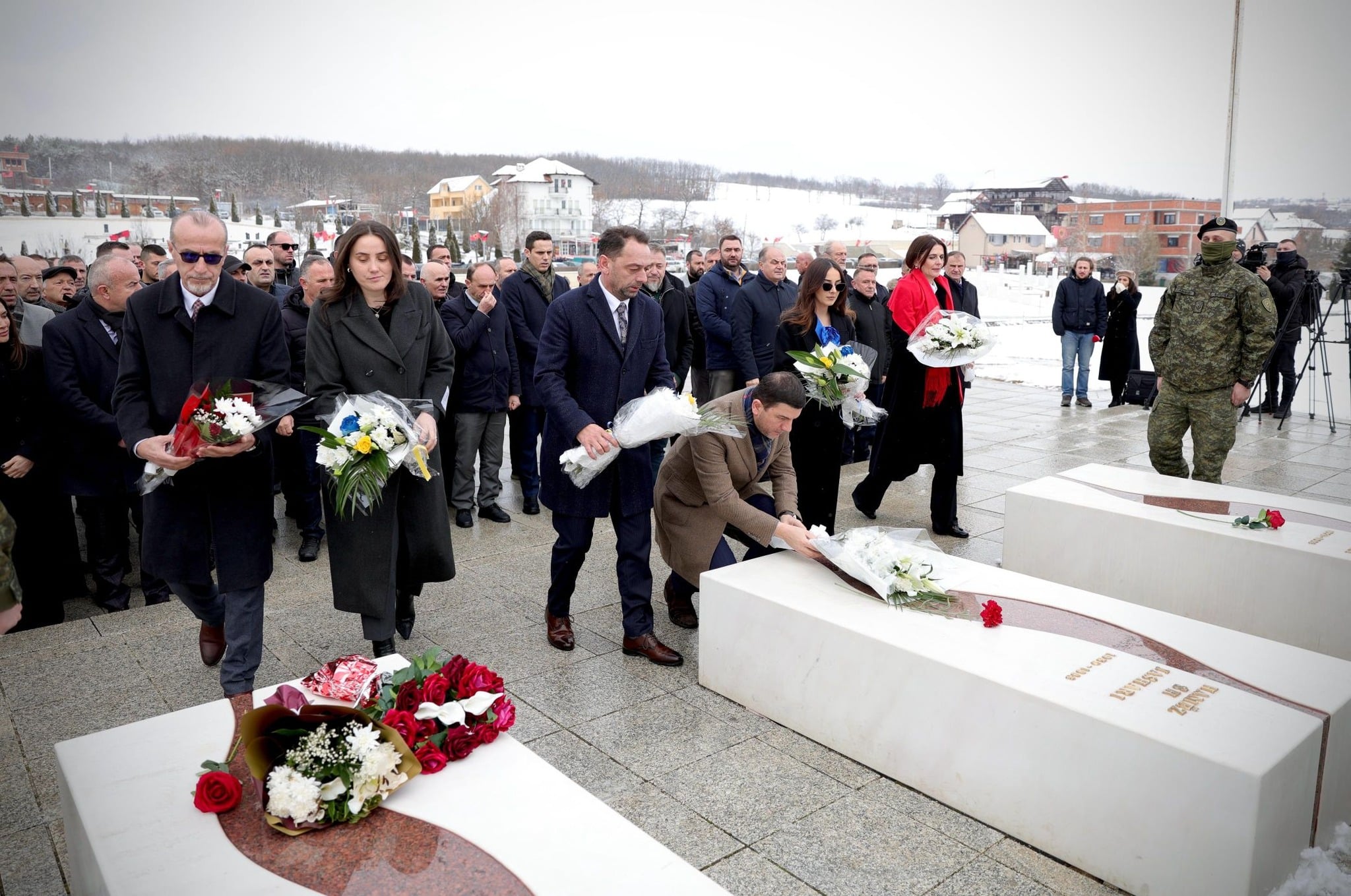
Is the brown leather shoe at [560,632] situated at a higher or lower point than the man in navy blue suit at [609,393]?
lower

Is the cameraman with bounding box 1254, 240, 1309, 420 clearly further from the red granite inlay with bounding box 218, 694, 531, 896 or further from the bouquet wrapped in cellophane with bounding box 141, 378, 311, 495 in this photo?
the red granite inlay with bounding box 218, 694, 531, 896

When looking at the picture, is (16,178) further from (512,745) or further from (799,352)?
(512,745)

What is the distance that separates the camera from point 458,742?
2.70 meters

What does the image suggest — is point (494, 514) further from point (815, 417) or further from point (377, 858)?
point (377, 858)

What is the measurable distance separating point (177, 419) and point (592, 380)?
6.02 feet

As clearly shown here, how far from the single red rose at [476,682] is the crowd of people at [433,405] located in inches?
43.4

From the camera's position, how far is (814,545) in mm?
4195

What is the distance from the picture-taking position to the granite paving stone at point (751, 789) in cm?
328

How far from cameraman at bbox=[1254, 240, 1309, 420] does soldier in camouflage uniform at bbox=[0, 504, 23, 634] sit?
12.2 metres

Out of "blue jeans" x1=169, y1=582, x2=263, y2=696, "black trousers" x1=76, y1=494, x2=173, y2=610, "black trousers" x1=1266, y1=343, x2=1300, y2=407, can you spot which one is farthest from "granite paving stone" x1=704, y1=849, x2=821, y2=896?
"black trousers" x1=1266, y1=343, x2=1300, y2=407

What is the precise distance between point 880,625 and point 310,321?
2.79 m

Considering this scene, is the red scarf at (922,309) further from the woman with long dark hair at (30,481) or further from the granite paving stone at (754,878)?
the woman with long dark hair at (30,481)

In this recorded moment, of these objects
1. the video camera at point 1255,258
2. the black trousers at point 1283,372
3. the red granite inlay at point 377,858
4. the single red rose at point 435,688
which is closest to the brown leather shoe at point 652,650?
the single red rose at point 435,688

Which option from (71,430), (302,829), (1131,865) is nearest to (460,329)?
(71,430)
